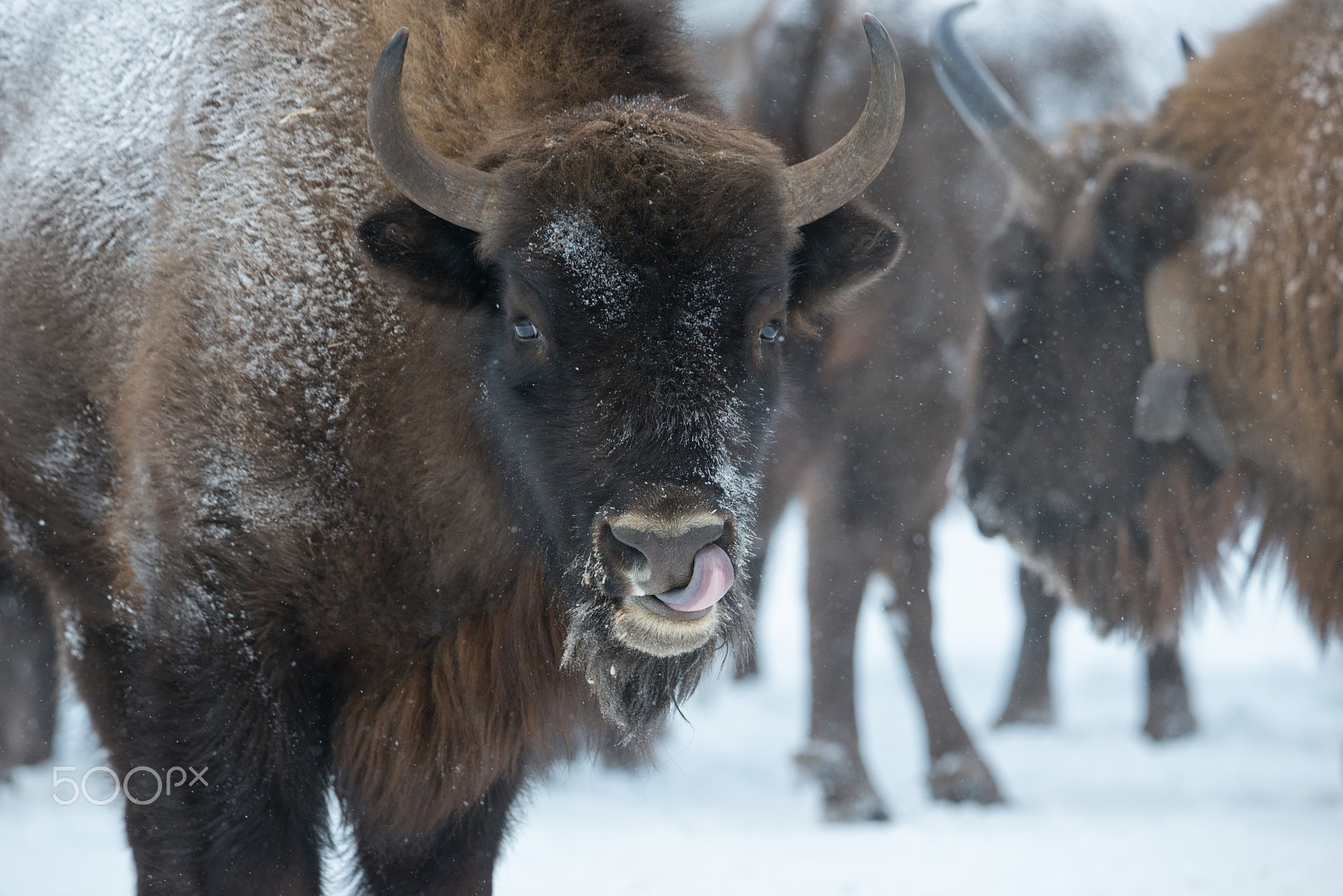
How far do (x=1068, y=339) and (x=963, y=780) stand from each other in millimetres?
2046

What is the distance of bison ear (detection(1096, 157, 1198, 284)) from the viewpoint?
4.86 m

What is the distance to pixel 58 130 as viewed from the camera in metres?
3.91

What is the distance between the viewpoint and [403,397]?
10.7 ft

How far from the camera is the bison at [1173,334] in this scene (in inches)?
181

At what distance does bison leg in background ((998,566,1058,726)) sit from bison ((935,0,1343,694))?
6.08ft

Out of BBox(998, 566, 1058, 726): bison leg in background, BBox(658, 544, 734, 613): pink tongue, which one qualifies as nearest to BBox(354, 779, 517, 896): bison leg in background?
BBox(658, 544, 734, 613): pink tongue

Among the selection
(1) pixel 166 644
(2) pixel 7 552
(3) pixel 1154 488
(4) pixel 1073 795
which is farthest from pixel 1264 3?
(2) pixel 7 552

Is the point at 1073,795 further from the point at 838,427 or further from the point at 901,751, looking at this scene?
the point at 838,427

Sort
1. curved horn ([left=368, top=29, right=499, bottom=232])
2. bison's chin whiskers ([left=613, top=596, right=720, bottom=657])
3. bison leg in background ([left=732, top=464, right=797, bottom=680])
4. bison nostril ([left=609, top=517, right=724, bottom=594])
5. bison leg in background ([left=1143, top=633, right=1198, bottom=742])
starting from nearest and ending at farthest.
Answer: bison nostril ([left=609, top=517, right=724, bottom=594]) → bison's chin whiskers ([left=613, top=596, right=720, bottom=657]) → curved horn ([left=368, top=29, right=499, bottom=232]) → bison leg in background ([left=732, top=464, right=797, bottom=680]) → bison leg in background ([left=1143, top=633, right=1198, bottom=742])

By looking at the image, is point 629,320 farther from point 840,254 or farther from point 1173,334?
point 1173,334

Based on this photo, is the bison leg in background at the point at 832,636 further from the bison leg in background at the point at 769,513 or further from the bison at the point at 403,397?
the bison at the point at 403,397

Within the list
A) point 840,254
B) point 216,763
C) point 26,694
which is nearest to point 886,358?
point 840,254

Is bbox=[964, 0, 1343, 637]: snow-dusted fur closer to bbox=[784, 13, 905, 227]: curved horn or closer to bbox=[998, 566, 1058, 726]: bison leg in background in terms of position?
bbox=[998, 566, 1058, 726]: bison leg in background

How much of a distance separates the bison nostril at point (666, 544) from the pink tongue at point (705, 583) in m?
0.02
